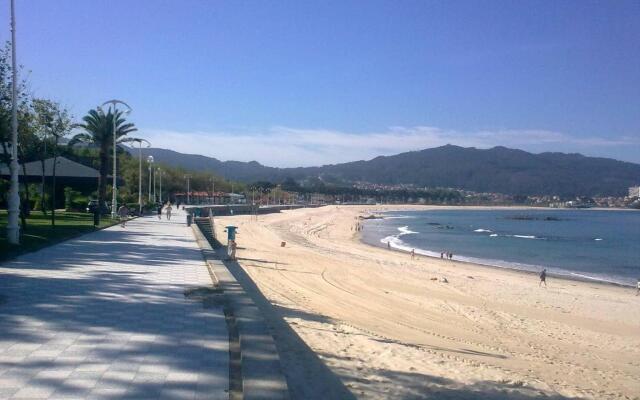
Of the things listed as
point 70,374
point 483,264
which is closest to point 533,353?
point 70,374

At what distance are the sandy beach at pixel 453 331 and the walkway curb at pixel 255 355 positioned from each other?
296 mm

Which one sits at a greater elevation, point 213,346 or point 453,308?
point 213,346

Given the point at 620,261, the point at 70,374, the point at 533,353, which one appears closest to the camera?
the point at 70,374

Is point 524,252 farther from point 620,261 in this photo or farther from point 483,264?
point 483,264

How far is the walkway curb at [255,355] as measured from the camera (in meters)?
4.62

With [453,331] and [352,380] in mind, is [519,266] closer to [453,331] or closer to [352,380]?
[453,331]

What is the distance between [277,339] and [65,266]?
6.89 metres

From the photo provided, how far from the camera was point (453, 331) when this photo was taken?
1262cm

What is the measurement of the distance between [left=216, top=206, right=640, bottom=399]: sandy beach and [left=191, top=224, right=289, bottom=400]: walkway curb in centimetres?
30

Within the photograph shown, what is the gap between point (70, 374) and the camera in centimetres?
505

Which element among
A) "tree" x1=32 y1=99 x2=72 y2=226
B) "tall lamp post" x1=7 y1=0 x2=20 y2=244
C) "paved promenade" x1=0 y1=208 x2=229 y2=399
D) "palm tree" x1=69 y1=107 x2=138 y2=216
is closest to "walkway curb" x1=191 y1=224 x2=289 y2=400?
"paved promenade" x1=0 y1=208 x2=229 y2=399

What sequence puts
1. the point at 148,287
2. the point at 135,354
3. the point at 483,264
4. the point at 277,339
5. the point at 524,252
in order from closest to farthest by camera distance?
the point at 135,354
the point at 277,339
the point at 148,287
the point at 483,264
the point at 524,252

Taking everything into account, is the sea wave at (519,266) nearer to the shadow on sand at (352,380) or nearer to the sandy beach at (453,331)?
the sandy beach at (453,331)

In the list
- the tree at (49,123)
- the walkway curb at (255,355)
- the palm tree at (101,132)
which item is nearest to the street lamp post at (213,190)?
the palm tree at (101,132)
